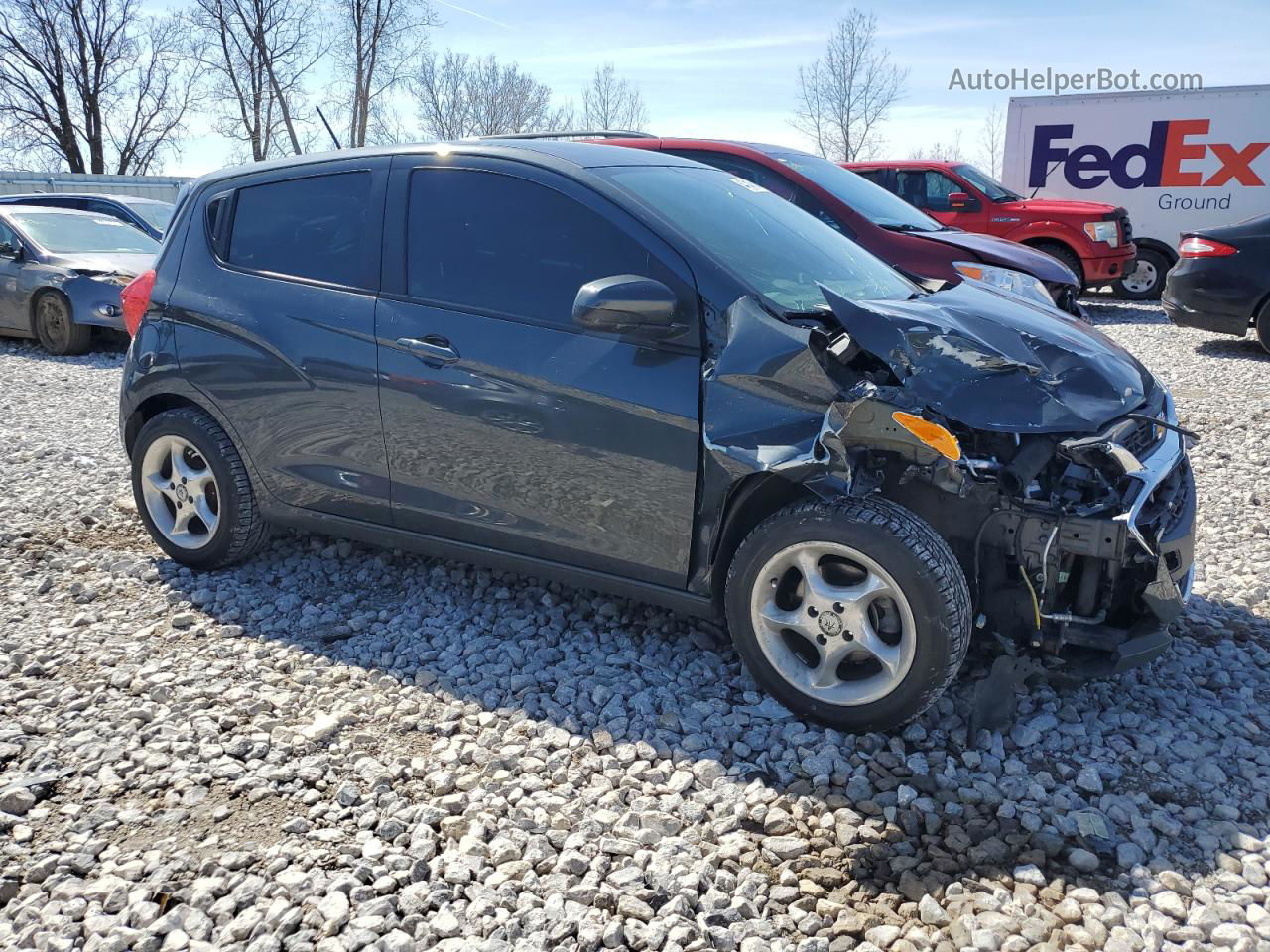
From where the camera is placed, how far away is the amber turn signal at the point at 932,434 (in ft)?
9.61

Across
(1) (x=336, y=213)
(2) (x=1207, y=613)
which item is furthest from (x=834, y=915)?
(1) (x=336, y=213)

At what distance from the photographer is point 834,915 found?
8.27ft

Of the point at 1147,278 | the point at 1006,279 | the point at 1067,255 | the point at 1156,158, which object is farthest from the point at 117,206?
the point at 1156,158

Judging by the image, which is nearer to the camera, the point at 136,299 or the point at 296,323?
the point at 296,323

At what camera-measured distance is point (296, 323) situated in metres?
4.08

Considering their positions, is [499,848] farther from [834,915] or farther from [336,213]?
[336,213]

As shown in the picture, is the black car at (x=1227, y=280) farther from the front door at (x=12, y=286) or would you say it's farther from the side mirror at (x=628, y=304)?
the front door at (x=12, y=286)

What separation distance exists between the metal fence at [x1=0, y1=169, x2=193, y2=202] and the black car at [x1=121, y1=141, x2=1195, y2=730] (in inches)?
781

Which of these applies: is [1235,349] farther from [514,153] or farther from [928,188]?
[514,153]

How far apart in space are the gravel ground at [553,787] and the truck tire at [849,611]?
0.16 metres

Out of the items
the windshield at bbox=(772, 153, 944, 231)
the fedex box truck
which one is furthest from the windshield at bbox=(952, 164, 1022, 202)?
the windshield at bbox=(772, 153, 944, 231)

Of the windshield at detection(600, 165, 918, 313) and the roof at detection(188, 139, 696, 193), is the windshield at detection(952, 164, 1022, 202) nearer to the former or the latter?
the windshield at detection(600, 165, 918, 313)

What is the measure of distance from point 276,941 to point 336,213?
274cm

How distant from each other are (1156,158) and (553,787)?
1506cm
